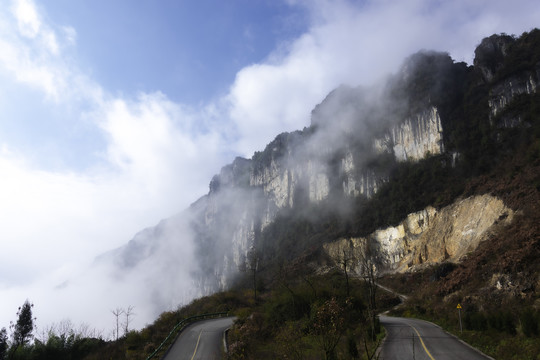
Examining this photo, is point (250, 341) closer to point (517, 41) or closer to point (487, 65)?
point (487, 65)

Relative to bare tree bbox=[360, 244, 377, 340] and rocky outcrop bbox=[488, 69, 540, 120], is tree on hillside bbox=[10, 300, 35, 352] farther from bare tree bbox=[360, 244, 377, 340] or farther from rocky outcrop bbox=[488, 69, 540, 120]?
rocky outcrop bbox=[488, 69, 540, 120]

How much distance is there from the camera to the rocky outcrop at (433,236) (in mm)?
47469

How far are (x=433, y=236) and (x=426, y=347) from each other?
45.4m

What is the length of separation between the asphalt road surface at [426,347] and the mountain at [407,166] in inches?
675

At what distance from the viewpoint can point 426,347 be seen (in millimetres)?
17156

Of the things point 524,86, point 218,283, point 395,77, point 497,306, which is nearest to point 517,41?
point 524,86

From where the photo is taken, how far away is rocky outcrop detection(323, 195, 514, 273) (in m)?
47.5

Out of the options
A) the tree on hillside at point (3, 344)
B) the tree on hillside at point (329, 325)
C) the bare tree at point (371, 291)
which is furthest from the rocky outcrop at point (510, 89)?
the tree on hillside at point (3, 344)

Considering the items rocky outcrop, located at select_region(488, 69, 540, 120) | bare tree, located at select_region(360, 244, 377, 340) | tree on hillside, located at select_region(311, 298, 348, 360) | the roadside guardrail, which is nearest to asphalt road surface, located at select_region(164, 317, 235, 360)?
the roadside guardrail

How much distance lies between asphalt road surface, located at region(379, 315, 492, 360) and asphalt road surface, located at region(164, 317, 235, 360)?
31.3 feet

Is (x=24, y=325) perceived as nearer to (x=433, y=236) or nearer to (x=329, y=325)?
(x=329, y=325)

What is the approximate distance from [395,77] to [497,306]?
86.2 m

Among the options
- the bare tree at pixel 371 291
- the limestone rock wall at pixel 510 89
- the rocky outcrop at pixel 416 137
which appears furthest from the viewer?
the rocky outcrop at pixel 416 137

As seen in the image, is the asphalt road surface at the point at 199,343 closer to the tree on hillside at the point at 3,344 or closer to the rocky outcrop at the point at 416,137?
the tree on hillside at the point at 3,344
